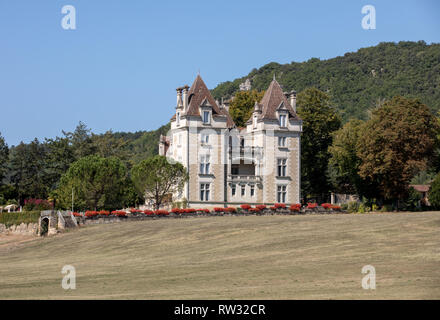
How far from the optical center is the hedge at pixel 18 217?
232 ft

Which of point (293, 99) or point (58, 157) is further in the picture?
point (58, 157)

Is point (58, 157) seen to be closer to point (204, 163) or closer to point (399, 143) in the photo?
point (204, 163)

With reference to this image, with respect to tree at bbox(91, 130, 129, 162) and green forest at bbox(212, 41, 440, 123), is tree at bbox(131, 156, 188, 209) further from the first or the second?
green forest at bbox(212, 41, 440, 123)

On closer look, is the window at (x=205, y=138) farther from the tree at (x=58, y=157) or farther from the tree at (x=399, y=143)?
the tree at (x=58, y=157)

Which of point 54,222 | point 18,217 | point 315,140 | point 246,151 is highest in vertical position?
point 315,140

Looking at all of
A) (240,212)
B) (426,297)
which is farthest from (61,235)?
(426,297)

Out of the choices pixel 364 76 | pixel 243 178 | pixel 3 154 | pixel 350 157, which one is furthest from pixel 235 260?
pixel 364 76

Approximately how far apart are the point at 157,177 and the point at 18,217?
15.7 m

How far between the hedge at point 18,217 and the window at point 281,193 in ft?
90.9

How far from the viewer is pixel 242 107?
94.6 meters

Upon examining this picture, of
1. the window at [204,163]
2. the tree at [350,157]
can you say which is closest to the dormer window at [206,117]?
the window at [204,163]

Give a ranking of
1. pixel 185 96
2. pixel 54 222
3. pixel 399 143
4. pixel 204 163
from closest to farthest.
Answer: pixel 54 222 < pixel 399 143 < pixel 185 96 < pixel 204 163

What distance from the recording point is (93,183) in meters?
74.8

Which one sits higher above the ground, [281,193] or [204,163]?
[204,163]
